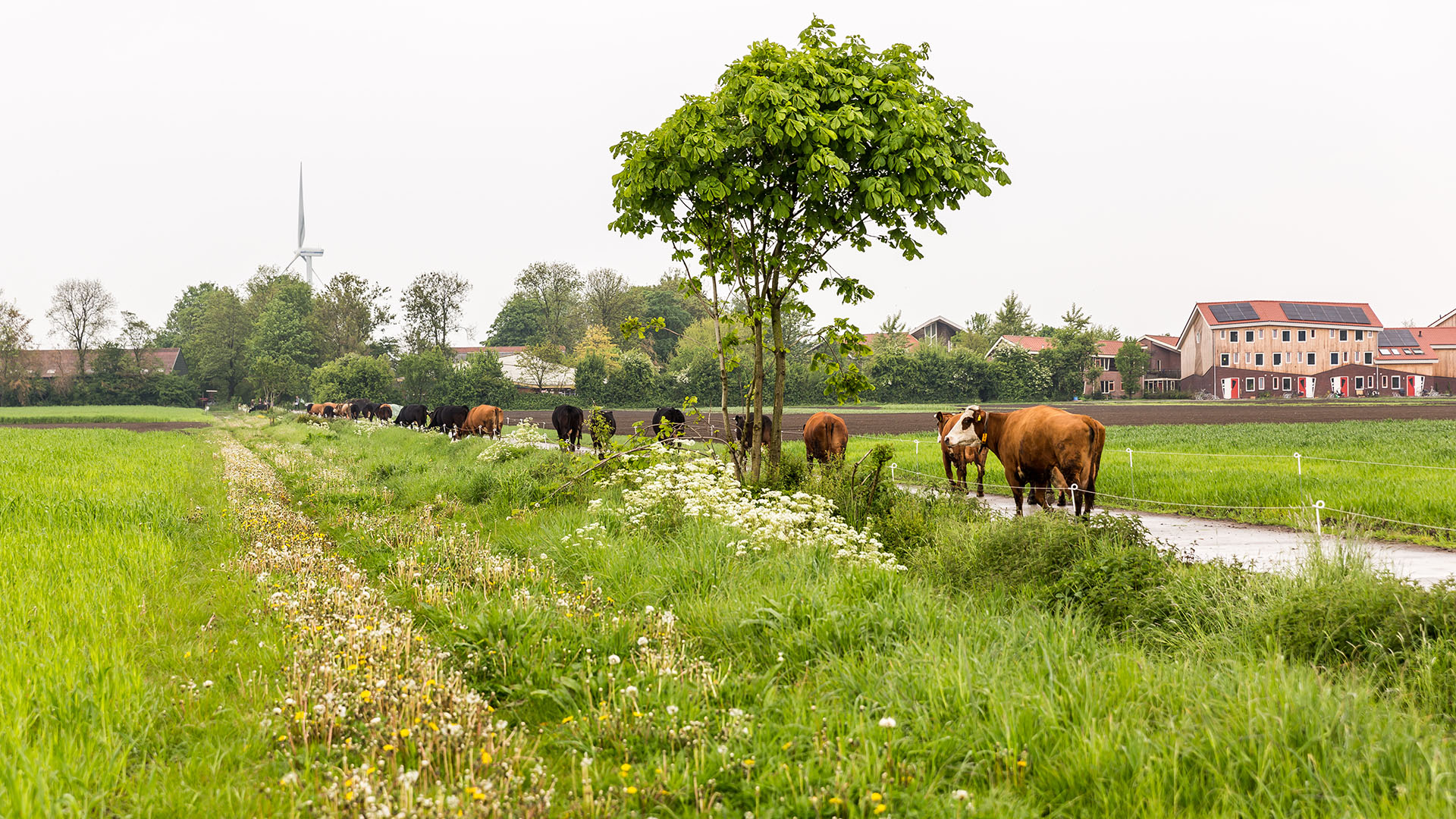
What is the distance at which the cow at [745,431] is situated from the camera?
11.8 m

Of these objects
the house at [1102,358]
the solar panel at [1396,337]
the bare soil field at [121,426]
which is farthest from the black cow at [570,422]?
the solar panel at [1396,337]

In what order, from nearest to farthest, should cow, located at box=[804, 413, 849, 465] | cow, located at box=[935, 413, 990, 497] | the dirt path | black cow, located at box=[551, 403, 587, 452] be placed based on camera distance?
the dirt path → cow, located at box=[935, 413, 990, 497] → cow, located at box=[804, 413, 849, 465] → black cow, located at box=[551, 403, 587, 452]

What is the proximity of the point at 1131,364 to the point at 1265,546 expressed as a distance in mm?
86244

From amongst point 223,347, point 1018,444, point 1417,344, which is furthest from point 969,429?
point 223,347

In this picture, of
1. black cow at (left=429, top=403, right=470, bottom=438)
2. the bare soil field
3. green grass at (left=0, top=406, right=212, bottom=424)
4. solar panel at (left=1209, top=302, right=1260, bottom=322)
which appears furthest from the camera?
solar panel at (left=1209, top=302, right=1260, bottom=322)

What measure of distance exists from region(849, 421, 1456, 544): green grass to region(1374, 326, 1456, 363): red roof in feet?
256

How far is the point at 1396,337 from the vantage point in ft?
296

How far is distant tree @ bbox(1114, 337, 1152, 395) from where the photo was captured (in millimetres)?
86562

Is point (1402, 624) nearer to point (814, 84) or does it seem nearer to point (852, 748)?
point (852, 748)

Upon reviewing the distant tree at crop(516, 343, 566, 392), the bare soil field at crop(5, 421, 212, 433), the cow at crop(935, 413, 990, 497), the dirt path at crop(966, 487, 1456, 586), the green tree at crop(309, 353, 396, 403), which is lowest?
the dirt path at crop(966, 487, 1456, 586)

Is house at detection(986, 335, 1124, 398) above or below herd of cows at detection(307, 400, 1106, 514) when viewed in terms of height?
above

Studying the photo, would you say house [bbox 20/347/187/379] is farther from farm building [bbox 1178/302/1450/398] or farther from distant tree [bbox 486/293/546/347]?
farm building [bbox 1178/302/1450/398]

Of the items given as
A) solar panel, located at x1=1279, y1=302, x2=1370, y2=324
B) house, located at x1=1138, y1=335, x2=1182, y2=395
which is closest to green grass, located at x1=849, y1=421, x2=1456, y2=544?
solar panel, located at x1=1279, y1=302, x2=1370, y2=324

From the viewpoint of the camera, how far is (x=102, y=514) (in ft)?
34.4
